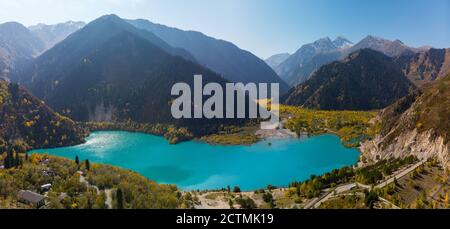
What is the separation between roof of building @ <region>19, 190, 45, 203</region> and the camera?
4141 centimetres

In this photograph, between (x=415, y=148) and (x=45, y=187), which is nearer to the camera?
(x=45, y=187)

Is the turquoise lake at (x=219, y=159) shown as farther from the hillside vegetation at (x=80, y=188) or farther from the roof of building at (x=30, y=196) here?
the roof of building at (x=30, y=196)

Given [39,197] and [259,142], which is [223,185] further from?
[259,142]

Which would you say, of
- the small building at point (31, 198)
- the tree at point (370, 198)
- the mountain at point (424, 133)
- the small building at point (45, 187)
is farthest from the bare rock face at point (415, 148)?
the small building at point (45, 187)

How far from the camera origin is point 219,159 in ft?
357

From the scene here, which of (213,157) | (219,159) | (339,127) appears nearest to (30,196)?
(219,159)

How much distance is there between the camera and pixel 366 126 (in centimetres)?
14825

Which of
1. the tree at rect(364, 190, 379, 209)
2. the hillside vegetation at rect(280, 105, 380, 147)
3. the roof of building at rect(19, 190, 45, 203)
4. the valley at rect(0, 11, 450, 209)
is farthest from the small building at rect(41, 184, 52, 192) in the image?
the hillside vegetation at rect(280, 105, 380, 147)

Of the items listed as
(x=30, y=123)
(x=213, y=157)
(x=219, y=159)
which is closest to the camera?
(x=219, y=159)

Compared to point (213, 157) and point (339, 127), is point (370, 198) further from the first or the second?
point (339, 127)

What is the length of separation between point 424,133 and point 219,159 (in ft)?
191

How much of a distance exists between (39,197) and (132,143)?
322 feet

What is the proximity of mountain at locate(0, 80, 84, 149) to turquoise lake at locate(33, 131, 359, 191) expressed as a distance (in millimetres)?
7070

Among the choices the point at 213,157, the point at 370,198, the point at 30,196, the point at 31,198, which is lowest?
the point at 213,157
